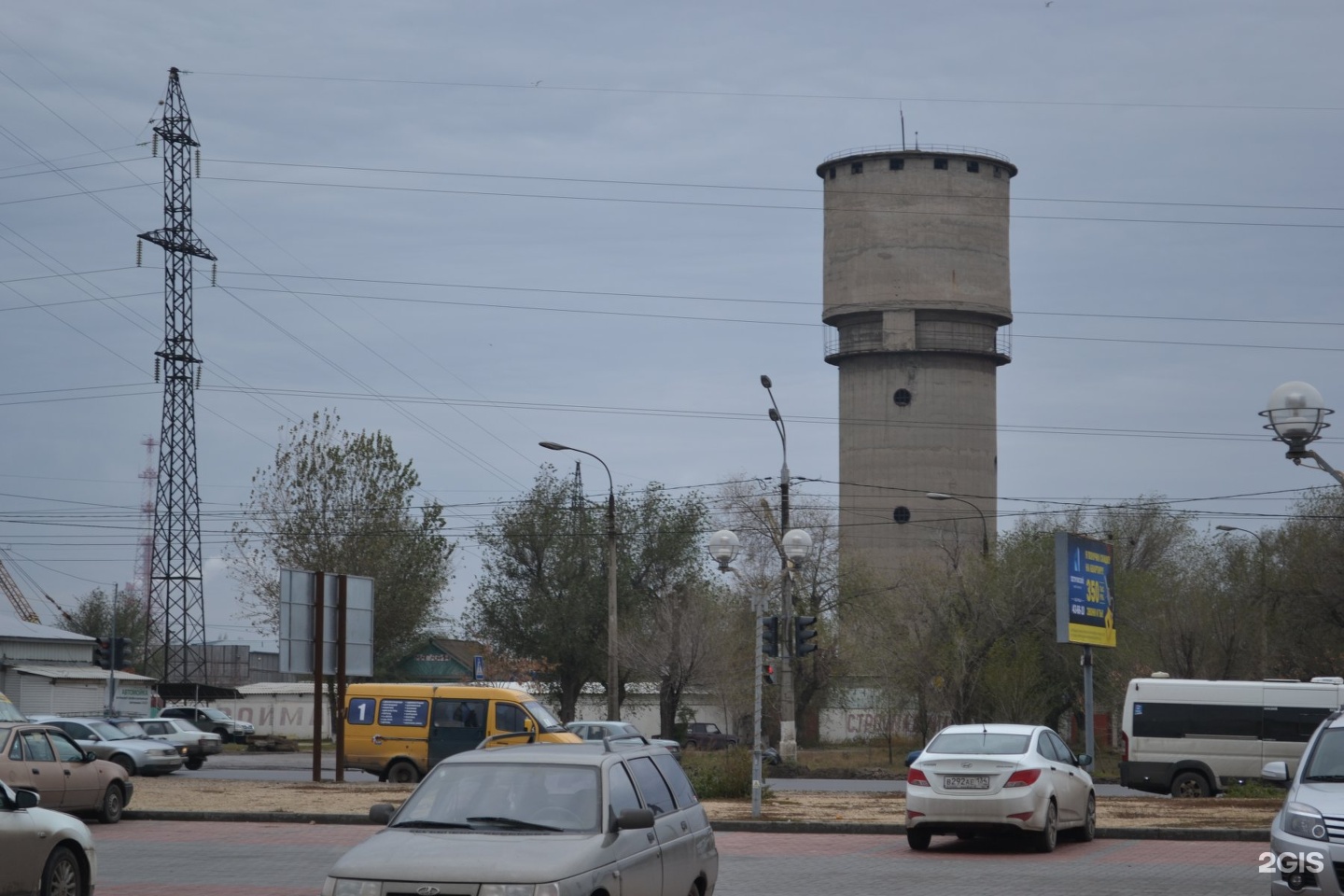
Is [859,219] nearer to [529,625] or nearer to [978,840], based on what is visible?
[529,625]

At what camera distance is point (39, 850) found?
1181cm

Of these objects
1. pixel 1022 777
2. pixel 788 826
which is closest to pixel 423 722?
pixel 788 826

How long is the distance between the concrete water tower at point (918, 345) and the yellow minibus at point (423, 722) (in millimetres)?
40840

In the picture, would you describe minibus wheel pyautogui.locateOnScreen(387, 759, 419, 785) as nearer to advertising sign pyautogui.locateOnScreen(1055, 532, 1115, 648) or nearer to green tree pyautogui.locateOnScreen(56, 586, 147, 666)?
advertising sign pyautogui.locateOnScreen(1055, 532, 1115, 648)

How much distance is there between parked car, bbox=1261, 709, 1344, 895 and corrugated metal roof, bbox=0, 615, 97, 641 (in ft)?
210

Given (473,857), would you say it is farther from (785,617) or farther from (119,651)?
(119,651)

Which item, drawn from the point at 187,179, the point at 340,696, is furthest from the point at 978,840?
the point at 187,179


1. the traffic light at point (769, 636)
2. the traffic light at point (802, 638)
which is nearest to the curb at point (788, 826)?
the traffic light at point (769, 636)

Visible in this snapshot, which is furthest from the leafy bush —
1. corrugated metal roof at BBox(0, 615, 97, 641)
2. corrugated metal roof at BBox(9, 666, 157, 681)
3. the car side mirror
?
corrugated metal roof at BBox(0, 615, 97, 641)

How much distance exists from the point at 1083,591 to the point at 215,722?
37996mm

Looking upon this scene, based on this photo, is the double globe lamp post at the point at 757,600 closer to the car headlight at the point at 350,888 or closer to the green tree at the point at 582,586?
the car headlight at the point at 350,888

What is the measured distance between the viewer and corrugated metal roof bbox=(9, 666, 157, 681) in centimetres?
6581

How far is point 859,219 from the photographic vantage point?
7431 cm

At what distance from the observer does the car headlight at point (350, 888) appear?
8.87 m
